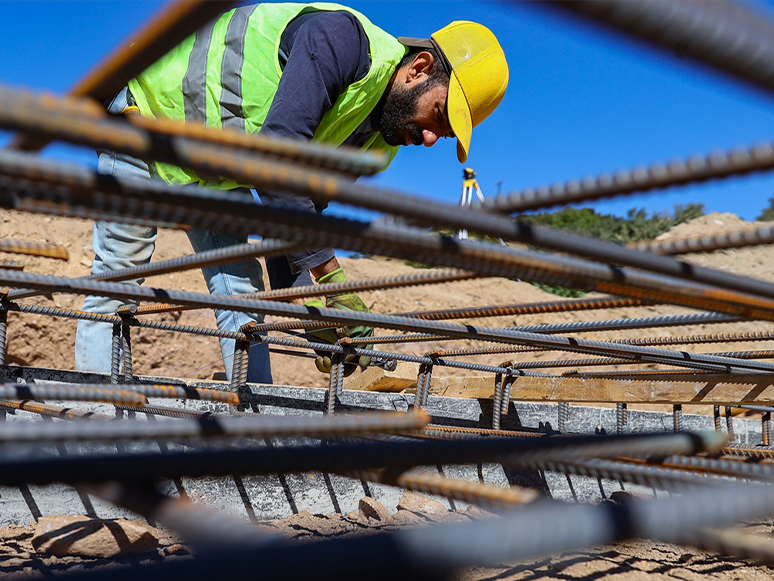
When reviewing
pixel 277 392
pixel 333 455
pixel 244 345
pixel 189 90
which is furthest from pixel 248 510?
pixel 333 455

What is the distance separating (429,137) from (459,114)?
0.69ft

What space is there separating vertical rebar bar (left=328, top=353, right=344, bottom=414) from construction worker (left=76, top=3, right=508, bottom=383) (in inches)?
5.2

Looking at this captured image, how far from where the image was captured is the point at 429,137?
142 inches

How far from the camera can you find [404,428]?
4.89 feet

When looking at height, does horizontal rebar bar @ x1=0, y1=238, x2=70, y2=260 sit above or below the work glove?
above

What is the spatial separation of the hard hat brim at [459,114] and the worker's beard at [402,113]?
11cm

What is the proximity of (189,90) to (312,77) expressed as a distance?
29.4 inches

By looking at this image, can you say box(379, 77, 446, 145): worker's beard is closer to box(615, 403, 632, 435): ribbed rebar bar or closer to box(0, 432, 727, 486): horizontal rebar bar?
box(615, 403, 632, 435): ribbed rebar bar

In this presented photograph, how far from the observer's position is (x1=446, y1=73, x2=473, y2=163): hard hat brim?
3465 millimetres

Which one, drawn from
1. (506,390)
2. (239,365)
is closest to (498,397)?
(506,390)

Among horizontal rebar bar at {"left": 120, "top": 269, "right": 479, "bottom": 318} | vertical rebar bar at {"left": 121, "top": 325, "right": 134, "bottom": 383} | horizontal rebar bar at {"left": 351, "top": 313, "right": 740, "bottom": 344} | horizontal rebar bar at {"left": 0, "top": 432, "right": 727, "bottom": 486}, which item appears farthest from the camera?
vertical rebar bar at {"left": 121, "top": 325, "right": 134, "bottom": 383}

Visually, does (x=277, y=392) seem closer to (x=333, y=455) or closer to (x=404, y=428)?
(x=404, y=428)

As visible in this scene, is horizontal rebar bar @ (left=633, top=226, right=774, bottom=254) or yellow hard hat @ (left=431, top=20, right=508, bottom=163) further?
yellow hard hat @ (left=431, top=20, right=508, bottom=163)

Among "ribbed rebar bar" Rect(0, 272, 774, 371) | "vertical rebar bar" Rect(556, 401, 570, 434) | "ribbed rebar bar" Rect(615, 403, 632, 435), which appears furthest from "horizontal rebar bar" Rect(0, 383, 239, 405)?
"ribbed rebar bar" Rect(615, 403, 632, 435)
